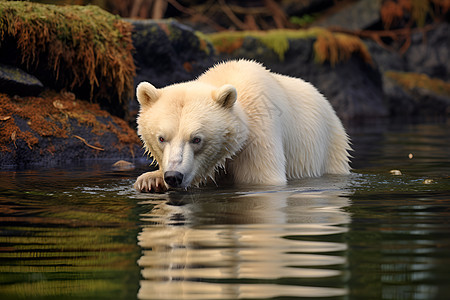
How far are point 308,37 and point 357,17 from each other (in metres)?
3.32

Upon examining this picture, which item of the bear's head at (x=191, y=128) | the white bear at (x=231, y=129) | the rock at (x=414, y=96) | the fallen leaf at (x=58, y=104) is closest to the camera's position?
the bear's head at (x=191, y=128)

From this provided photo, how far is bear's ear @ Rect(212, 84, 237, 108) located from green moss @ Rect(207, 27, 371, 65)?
1238 cm

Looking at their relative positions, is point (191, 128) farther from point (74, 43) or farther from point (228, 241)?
point (74, 43)

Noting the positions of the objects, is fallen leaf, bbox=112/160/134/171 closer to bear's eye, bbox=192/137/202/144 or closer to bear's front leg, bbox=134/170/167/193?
bear's front leg, bbox=134/170/167/193

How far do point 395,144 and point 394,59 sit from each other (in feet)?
37.6

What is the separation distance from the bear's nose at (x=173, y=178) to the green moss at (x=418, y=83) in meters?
16.9

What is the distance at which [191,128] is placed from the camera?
17.5ft

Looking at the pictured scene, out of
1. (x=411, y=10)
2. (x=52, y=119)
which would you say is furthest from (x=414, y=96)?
(x=52, y=119)

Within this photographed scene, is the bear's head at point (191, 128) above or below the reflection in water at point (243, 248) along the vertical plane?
above

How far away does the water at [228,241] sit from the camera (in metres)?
2.65

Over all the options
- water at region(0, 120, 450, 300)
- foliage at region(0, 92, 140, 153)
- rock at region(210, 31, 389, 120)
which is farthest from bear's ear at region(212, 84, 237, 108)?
rock at region(210, 31, 389, 120)

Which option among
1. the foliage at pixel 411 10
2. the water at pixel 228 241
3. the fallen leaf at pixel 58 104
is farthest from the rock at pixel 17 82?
the foliage at pixel 411 10

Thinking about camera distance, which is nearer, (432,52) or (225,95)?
(225,95)

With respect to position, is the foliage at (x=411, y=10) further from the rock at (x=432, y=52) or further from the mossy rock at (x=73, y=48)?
the mossy rock at (x=73, y=48)
